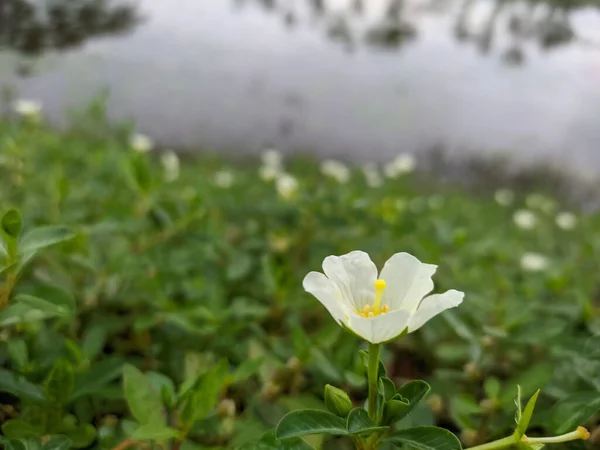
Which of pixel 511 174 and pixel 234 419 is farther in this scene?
pixel 511 174

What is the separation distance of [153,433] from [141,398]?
69 millimetres

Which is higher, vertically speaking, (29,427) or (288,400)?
(29,427)

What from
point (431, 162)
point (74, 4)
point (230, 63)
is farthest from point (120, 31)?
point (431, 162)

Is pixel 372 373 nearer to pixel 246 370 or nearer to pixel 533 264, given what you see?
pixel 246 370

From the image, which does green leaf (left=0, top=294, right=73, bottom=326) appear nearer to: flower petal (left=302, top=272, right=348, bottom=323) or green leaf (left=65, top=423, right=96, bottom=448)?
green leaf (left=65, top=423, right=96, bottom=448)

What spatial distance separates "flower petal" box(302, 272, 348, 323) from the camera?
20.5 inches

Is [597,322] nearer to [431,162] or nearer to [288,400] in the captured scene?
[288,400]

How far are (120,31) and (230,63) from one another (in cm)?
75

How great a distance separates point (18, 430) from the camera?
2.16 ft

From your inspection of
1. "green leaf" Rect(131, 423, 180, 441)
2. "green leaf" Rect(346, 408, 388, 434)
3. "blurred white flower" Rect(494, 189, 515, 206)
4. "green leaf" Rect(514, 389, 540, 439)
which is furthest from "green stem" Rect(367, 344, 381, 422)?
"blurred white flower" Rect(494, 189, 515, 206)

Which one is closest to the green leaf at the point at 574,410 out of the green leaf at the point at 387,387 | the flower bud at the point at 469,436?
the flower bud at the point at 469,436

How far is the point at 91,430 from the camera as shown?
712 millimetres

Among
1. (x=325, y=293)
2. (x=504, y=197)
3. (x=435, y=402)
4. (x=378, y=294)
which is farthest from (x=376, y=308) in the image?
(x=504, y=197)

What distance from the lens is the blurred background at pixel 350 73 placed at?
12.1 ft
